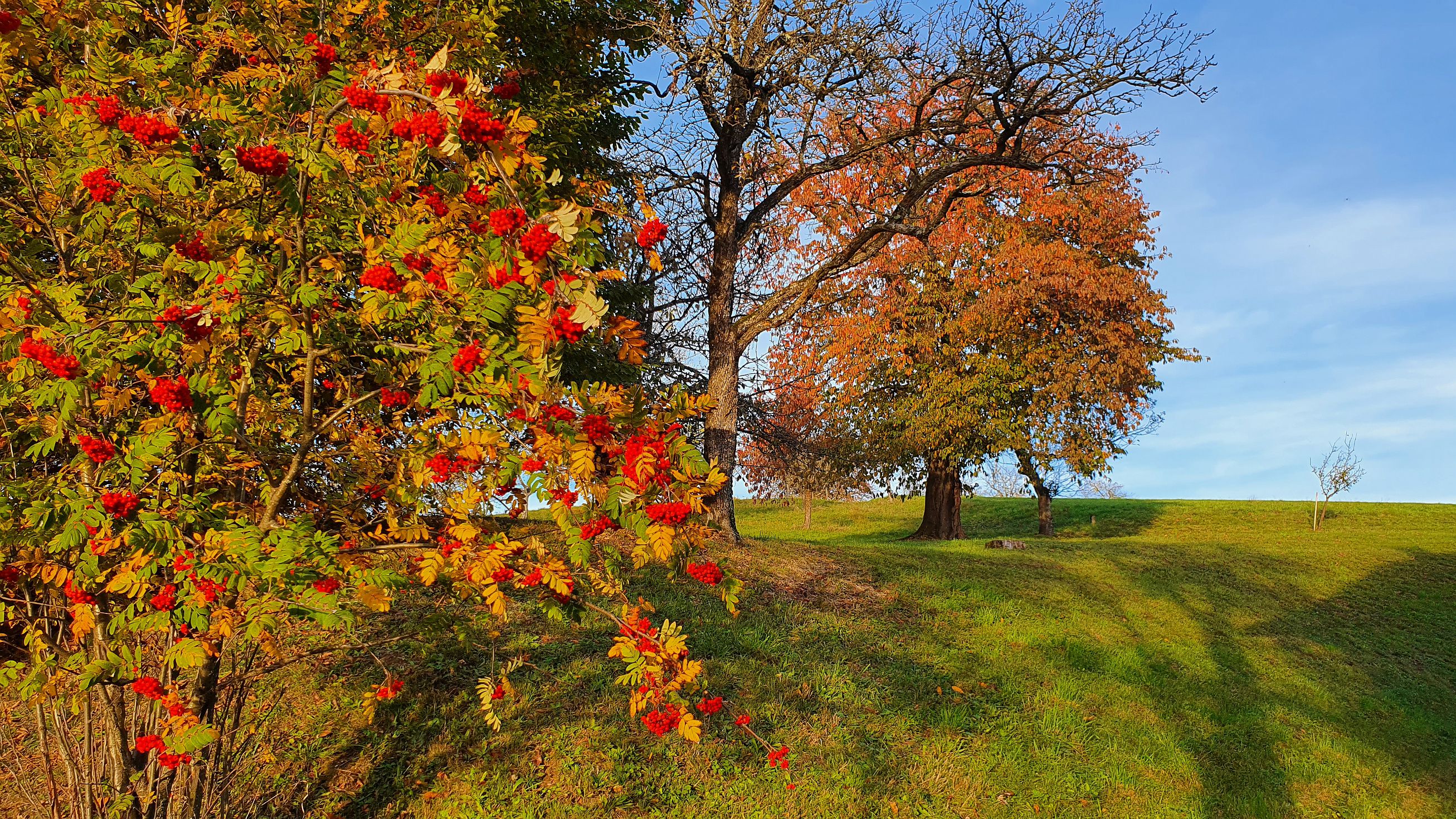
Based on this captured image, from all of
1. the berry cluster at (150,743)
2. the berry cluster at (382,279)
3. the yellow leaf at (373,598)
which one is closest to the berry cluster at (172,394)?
the berry cluster at (382,279)

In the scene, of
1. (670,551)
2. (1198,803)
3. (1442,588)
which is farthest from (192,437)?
(1442,588)

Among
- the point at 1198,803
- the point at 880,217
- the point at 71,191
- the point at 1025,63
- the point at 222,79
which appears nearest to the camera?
the point at 71,191

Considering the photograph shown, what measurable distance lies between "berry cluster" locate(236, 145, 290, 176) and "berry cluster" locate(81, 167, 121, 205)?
0.74m

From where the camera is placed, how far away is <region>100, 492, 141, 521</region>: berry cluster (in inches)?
144

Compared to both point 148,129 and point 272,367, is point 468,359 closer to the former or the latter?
point 148,129

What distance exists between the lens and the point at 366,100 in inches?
138

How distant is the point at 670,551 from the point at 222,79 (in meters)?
3.96

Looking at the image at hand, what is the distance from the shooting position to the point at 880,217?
1327 cm

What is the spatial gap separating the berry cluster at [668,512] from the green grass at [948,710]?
8.28ft

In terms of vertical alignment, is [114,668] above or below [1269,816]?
above

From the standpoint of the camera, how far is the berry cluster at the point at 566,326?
3.14m

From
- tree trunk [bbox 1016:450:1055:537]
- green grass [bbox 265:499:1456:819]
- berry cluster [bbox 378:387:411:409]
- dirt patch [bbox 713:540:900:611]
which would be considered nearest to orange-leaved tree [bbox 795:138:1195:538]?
tree trunk [bbox 1016:450:1055:537]

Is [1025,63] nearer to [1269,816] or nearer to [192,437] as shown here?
[1269,816]

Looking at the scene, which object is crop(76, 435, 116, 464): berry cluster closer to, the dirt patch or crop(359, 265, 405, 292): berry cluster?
crop(359, 265, 405, 292): berry cluster
